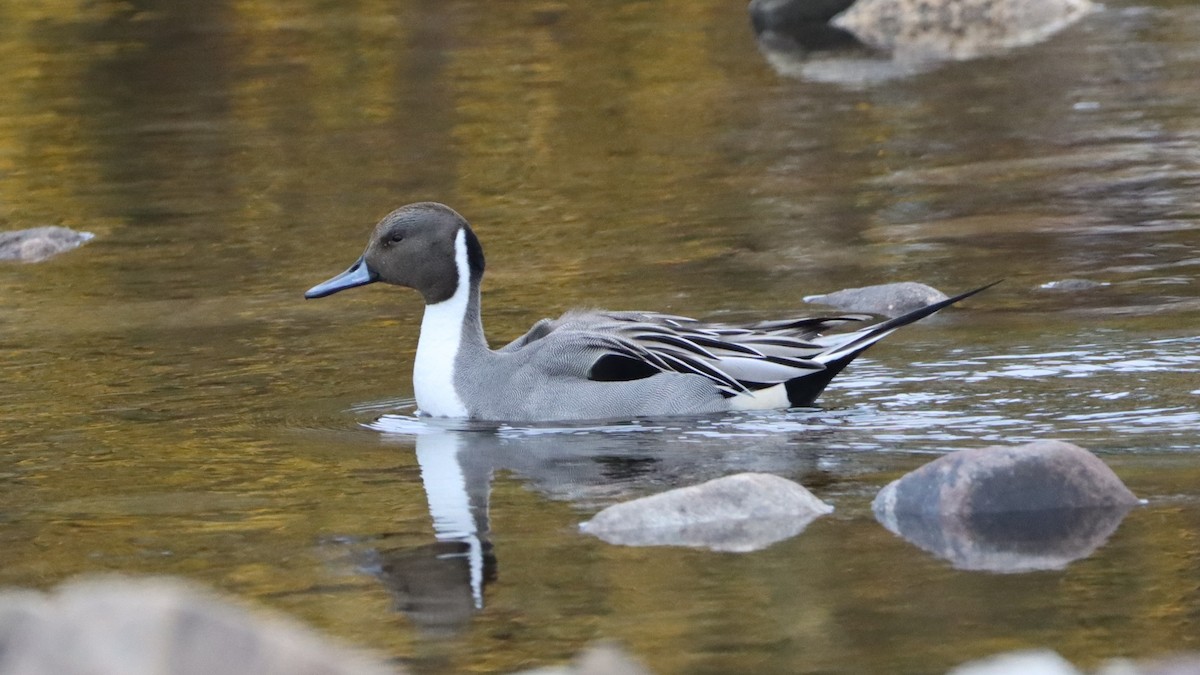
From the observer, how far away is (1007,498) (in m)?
6.89

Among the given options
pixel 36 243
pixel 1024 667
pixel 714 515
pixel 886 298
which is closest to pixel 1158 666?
pixel 1024 667

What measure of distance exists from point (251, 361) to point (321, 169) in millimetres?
6723

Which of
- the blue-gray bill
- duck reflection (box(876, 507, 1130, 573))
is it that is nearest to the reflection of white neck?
the blue-gray bill

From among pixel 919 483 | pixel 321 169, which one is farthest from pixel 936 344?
pixel 321 169

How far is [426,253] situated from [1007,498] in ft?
11.1

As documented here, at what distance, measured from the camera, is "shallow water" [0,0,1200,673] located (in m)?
6.10

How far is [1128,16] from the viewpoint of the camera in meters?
24.1

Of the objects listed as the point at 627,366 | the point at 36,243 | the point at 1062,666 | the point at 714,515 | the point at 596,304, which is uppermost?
the point at 1062,666

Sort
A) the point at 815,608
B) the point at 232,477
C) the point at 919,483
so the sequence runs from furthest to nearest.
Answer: the point at 232,477, the point at 919,483, the point at 815,608

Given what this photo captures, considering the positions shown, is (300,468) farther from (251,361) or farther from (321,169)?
(321,169)

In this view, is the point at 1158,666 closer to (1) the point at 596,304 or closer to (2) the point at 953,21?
(1) the point at 596,304

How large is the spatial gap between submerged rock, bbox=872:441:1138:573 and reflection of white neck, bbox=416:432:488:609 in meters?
1.36

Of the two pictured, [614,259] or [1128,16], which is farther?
[1128,16]

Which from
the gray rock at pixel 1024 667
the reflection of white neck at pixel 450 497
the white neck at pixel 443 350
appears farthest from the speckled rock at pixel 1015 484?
the white neck at pixel 443 350
